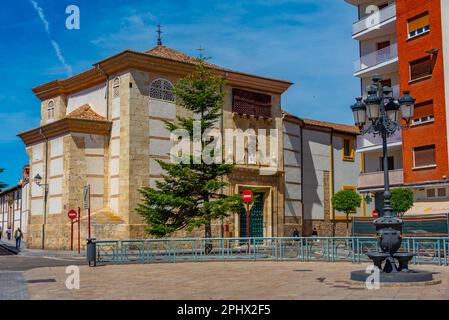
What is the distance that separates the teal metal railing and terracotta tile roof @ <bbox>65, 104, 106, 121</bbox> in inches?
517

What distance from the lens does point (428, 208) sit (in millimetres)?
28797

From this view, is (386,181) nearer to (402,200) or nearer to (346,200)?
(402,200)

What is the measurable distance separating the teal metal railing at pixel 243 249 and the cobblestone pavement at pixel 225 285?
7.33 ft

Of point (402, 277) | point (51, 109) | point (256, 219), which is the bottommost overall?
point (402, 277)

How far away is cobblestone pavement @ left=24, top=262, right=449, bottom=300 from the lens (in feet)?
35.1

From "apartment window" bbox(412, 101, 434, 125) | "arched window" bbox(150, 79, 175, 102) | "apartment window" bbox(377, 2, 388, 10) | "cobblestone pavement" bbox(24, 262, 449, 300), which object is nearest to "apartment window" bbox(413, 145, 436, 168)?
"apartment window" bbox(412, 101, 434, 125)

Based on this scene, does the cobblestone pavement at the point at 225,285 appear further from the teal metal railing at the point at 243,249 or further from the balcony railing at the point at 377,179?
the balcony railing at the point at 377,179

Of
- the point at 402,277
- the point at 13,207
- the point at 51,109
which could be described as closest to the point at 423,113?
the point at 402,277

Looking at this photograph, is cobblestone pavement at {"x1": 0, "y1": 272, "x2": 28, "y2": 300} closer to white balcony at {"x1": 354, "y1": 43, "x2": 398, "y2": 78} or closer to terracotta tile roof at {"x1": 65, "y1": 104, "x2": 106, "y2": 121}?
terracotta tile roof at {"x1": 65, "y1": 104, "x2": 106, "y2": 121}

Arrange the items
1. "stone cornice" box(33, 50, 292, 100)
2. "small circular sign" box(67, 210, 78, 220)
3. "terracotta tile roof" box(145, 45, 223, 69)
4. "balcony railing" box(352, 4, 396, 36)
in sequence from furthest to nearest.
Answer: "terracotta tile roof" box(145, 45, 223, 69), "balcony railing" box(352, 4, 396, 36), "stone cornice" box(33, 50, 292, 100), "small circular sign" box(67, 210, 78, 220)

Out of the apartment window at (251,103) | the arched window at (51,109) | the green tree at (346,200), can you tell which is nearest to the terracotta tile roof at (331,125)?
the apartment window at (251,103)

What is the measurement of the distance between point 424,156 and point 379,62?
6.68 metres
